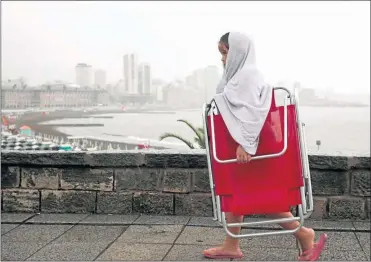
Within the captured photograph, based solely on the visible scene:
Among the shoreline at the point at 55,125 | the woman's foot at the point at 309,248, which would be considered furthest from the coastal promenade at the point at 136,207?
the shoreline at the point at 55,125

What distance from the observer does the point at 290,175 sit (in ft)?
10.7

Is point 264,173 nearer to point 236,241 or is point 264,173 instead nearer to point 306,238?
point 306,238

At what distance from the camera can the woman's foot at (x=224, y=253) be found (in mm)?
3811

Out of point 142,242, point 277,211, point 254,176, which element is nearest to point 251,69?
point 254,176

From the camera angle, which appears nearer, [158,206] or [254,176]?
[254,176]

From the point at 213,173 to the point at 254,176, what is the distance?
0.27 m

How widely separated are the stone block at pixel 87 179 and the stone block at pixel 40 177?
84mm

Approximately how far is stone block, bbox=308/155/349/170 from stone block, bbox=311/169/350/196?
0.17ft

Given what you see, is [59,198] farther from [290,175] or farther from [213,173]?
[290,175]

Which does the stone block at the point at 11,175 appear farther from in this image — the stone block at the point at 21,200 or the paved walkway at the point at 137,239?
the paved walkway at the point at 137,239

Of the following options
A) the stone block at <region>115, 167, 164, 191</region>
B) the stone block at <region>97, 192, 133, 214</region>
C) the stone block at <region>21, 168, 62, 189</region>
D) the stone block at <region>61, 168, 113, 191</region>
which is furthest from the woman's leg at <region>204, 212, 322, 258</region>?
the stone block at <region>21, 168, 62, 189</region>

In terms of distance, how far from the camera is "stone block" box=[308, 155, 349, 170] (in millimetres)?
4852

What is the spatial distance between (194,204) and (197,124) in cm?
330

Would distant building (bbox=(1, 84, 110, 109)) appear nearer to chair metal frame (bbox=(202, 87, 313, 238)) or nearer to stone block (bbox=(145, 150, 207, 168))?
stone block (bbox=(145, 150, 207, 168))
